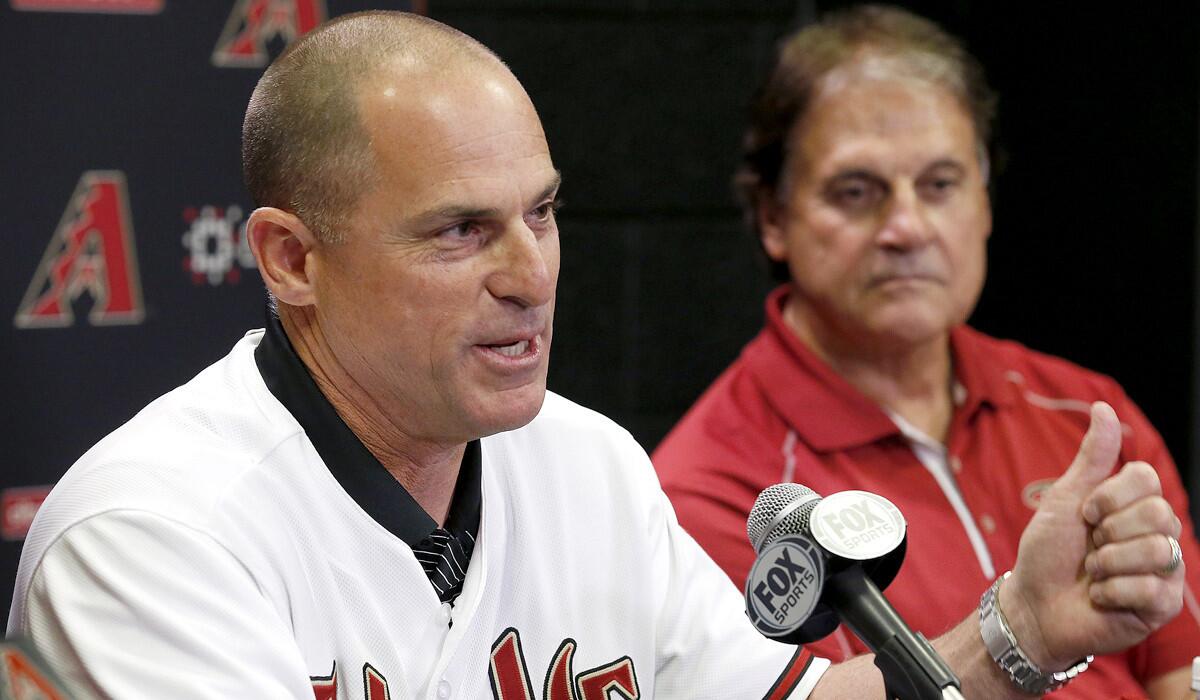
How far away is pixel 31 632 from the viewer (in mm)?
1325

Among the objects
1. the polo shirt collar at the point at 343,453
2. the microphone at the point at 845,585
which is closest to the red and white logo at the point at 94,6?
the polo shirt collar at the point at 343,453

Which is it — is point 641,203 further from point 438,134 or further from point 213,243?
point 438,134

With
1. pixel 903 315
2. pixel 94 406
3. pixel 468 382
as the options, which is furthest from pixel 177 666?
pixel 903 315

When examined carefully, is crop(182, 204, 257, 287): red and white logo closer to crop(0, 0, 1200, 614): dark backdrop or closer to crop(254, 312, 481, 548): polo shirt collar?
crop(0, 0, 1200, 614): dark backdrop

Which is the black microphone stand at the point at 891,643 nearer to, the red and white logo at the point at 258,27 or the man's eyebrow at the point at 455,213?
the man's eyebrow at the point at 455,213

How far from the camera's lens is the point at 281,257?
4.95 ft

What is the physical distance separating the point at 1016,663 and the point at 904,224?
32.5 inches

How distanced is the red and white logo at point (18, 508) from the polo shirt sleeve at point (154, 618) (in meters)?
1.00

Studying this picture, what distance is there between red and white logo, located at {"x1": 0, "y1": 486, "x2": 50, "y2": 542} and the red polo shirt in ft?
3.10

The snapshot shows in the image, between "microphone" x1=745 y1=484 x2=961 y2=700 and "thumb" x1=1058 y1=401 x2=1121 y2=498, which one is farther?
"thumb" x1=1058 y1=401 x2=1121 y2=498

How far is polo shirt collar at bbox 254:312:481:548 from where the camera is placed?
1.47 metres

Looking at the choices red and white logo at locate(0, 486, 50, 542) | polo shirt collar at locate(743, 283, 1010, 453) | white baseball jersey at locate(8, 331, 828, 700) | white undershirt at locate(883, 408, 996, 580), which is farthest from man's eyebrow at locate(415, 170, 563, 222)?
red and white logo at locate(0, 486, 50, 542)

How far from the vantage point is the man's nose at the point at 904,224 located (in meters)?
2.23

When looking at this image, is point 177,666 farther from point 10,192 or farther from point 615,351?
point 615,351
